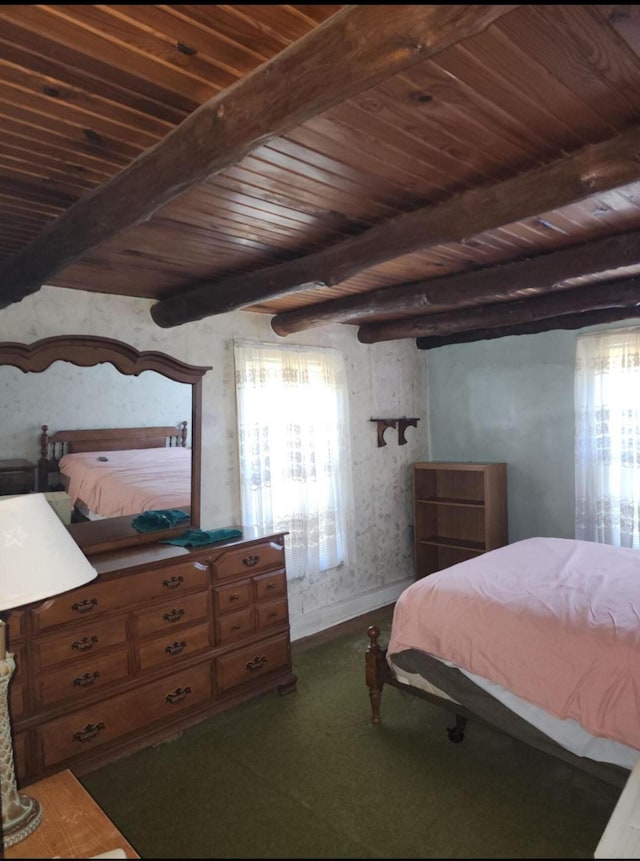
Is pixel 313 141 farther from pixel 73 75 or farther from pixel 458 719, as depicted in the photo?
pixel 458 719

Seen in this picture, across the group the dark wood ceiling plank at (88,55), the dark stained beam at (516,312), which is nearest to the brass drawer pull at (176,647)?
the dark wood ceiling plank at (88,55)

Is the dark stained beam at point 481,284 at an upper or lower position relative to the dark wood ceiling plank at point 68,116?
lower

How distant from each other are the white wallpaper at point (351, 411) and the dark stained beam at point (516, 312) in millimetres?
376

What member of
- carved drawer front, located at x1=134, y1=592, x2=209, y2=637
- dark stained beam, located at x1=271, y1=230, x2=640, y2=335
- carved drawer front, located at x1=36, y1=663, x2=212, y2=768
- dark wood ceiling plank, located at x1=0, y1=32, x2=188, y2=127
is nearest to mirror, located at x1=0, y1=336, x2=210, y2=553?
carved drawer front, located at x1=134, y1=592, x2=209, y2=637

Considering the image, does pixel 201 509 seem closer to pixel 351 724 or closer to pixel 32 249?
pixel 351 724

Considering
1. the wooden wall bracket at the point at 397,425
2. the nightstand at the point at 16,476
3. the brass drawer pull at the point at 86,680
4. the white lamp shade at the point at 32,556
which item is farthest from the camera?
the wooden wall bracket at the point at 397,425

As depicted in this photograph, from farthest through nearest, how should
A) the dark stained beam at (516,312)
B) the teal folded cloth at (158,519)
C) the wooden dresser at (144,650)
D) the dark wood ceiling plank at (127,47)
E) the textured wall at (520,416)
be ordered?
→ the textured wall at (520,416) < the dark stained beam at (516,312) < the teal folded cloth at (158,519) < the wooden dresser at (144,650) < the dark wood ceiling plank at (127,47)

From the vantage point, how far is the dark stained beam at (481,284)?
2.50 meters

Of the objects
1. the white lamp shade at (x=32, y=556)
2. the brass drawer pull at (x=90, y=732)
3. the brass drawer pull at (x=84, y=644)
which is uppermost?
the white lamp shade at (x=32, y=556)

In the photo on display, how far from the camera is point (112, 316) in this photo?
3.20m

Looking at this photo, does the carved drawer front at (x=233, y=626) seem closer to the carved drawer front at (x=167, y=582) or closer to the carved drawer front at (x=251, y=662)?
the carved drawer front at (x=251, y=662)

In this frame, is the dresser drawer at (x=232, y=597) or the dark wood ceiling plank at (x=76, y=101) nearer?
the dark wood ceiling plank at (x=76, y=101)

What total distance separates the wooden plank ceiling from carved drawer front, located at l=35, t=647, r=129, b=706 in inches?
68.8

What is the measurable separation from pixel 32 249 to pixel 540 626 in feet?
8.71
